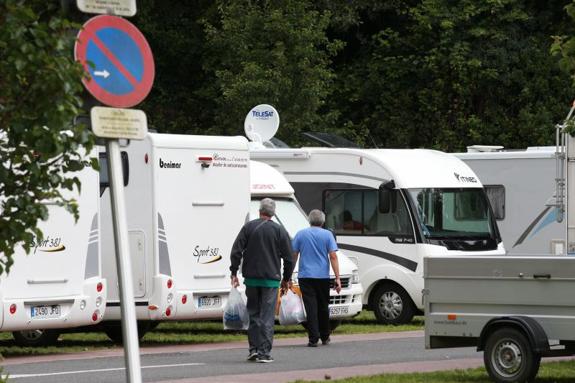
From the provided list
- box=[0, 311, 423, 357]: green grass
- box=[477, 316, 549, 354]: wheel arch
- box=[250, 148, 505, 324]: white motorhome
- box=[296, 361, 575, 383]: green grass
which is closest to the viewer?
box=[477, 316, 549, 354]: wheel arch

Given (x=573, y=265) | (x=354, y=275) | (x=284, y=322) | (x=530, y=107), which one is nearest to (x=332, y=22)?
(x=530, y=107)

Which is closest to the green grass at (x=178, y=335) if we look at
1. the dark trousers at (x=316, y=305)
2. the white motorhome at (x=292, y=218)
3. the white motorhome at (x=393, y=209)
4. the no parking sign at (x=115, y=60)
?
the white motorhome at (x=292, y=218)

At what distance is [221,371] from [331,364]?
146 centimetres

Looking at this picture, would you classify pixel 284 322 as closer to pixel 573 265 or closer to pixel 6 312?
pixel 6 312

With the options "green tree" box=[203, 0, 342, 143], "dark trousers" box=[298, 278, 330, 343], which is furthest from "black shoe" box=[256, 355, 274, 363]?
"green tree" box=[203, 0, 342, 143]

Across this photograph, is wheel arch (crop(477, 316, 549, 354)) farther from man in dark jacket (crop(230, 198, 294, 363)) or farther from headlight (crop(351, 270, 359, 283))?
headlight (crop(351, 270, 359, 283))

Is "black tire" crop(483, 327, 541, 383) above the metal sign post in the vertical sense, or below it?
below

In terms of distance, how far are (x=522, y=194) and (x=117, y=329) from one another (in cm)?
951

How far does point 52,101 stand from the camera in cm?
618

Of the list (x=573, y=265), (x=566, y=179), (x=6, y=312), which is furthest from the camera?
(x=566, y=179)

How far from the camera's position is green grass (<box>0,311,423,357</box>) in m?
18.4

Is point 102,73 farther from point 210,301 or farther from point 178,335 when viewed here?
point 178,335

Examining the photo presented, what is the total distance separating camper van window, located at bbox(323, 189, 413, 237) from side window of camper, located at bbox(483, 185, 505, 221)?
12.4 feet

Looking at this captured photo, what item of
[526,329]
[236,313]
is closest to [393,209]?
[236,313]
